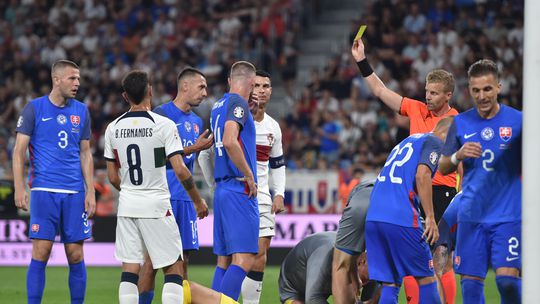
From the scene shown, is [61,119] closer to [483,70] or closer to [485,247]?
[483,70]

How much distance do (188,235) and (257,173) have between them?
107 centimetres

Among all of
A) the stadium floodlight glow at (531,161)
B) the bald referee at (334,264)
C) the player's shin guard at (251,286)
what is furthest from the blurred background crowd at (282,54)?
the stadium floodlight glow at (531,161)

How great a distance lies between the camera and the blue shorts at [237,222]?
8.89 meters

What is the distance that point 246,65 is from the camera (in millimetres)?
9109

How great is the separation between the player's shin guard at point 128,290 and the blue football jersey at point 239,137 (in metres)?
1.28

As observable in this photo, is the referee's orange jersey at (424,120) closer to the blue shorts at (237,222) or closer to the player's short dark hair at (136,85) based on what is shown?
the blue shorts at (237,222)

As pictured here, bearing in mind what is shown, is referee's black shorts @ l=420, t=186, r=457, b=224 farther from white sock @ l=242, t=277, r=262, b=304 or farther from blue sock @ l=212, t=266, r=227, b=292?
blue sock @ l=212, t=266, r=227, b=292

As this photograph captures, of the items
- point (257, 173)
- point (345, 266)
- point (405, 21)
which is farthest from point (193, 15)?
point (345, 266)

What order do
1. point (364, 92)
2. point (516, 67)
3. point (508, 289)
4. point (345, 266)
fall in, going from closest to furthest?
point (508, 289) < point (345, 266) < point (516, 67) < point (364, 92)

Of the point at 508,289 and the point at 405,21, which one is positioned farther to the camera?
the point at 405,21

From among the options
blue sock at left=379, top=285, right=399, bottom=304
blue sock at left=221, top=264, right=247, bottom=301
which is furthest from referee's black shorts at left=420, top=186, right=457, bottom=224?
blue sock at left=221, top=264, right=247, bottom=301

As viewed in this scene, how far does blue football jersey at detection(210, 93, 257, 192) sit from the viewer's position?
8.84m

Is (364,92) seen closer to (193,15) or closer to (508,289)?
(193,15)

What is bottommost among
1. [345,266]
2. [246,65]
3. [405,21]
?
[345,266]
